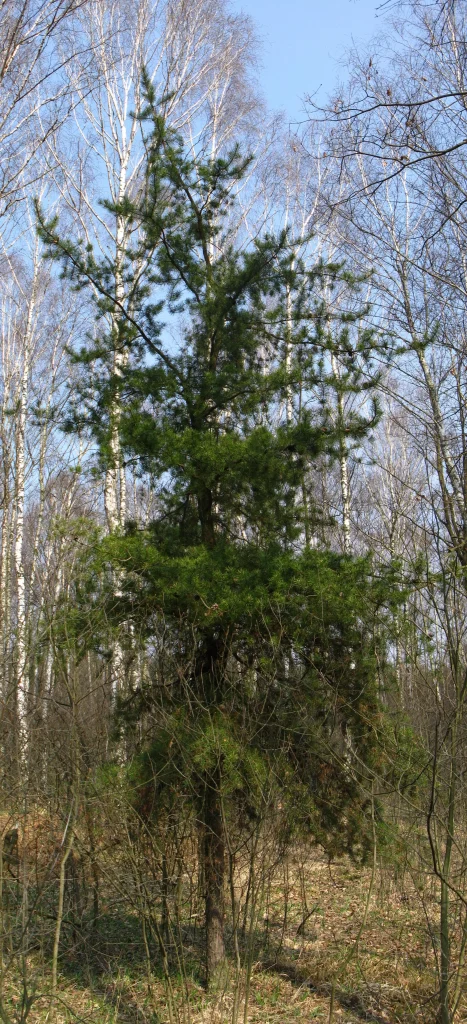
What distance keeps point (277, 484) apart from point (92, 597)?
1.62m

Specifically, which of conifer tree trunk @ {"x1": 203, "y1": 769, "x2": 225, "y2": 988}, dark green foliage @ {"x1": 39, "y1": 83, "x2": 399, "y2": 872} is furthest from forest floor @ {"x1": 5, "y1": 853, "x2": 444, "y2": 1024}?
dark green foliage @ {"x1": 39, "y1": 83, "x2": 399, "y2": 872}

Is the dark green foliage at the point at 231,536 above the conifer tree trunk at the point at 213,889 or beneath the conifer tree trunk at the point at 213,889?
above

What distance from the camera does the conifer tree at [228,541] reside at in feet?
18.9

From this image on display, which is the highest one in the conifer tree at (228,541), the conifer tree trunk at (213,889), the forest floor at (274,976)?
the conifer tree at (228,541)

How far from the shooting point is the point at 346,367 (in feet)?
21.7

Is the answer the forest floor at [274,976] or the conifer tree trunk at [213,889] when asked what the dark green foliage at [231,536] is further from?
the forest floor at [274,976]

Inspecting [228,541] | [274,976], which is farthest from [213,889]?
[228,541]

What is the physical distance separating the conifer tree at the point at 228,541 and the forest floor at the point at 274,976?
0.50m

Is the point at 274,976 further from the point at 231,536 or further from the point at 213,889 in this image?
the point at 231,536

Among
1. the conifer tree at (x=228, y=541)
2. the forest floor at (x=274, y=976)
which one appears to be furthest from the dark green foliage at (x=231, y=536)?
the forest floor at (x=274, y=976)

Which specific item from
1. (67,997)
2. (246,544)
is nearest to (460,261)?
(246,544)

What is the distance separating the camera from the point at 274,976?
21.7ft

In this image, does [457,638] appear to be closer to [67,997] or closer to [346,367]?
[346,367]

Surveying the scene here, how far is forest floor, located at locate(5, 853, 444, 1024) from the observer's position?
18.2ft
